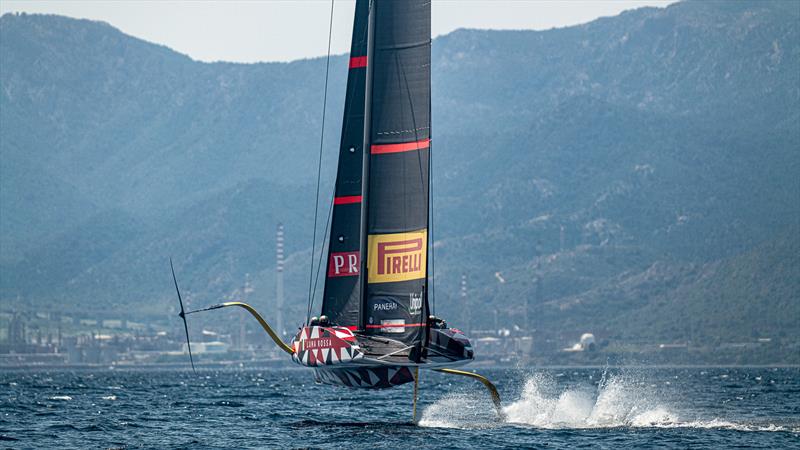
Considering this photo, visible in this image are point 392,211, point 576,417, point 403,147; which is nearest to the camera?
point 392,211

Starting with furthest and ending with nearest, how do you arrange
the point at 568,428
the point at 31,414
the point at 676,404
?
the point at 676,404
the point at 31,414
the point at 568,428

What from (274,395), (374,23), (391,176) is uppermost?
(374,23)

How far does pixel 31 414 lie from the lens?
253ft

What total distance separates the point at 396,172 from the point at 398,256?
10.5ft

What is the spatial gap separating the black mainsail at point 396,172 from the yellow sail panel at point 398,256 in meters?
0.04

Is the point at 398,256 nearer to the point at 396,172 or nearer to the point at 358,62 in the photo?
the point at 396,172

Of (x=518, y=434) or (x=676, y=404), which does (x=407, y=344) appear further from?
(x=676, y=404)

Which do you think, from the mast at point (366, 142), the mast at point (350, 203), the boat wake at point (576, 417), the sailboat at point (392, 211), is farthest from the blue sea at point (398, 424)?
the mast at point (366, 142)

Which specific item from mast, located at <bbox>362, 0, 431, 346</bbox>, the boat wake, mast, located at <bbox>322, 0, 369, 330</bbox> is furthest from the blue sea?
mast, located at <bbox>322, 0, 369, 330</bbox>

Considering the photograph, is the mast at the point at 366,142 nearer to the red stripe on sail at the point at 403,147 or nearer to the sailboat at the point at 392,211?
the sailboat at the point at 392,211

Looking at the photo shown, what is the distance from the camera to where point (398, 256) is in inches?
2296

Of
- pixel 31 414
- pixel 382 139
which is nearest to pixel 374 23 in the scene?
pixel 382 139

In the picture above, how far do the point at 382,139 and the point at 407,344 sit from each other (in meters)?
7.87

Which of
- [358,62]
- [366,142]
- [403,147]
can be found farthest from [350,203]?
[358,62]
